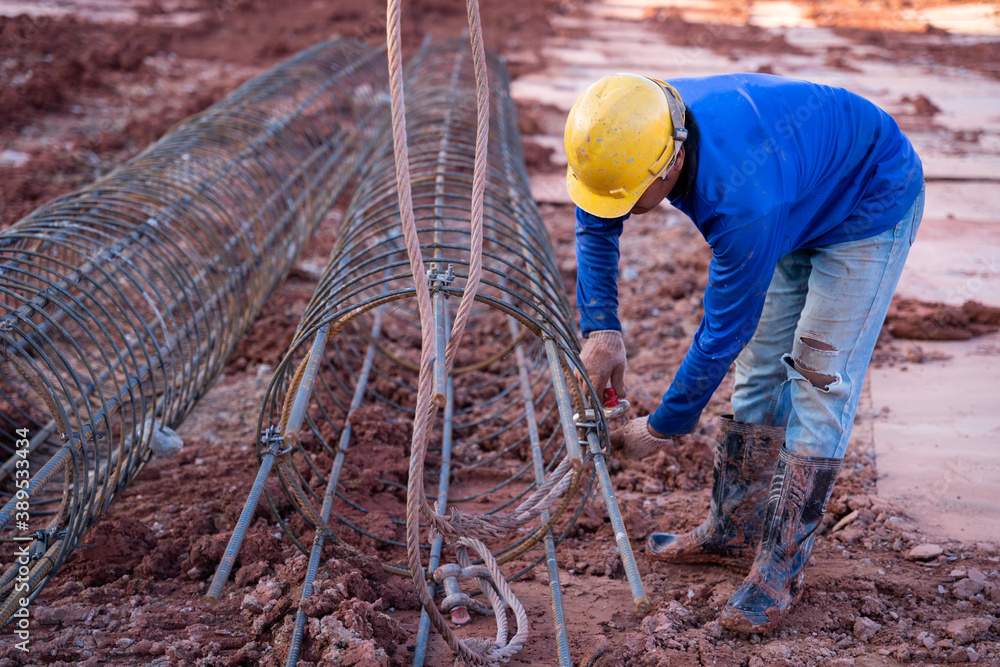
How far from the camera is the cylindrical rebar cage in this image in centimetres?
267

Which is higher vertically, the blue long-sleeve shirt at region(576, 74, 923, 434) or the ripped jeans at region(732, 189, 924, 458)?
the blue long-sleeve shirt at region(576, 74, 923, 434)

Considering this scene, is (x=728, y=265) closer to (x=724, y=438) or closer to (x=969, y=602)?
(x=724, y=438)

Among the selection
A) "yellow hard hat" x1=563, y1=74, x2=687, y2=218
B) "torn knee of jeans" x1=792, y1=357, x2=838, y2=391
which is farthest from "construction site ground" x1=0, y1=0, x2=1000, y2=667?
"yellow hard hat" x1=563, y1=74, x2=687, y2=218

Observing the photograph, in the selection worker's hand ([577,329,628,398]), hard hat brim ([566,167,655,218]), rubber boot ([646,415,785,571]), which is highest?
hard hat brim ([566,167,655,218])

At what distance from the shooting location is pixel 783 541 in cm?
266

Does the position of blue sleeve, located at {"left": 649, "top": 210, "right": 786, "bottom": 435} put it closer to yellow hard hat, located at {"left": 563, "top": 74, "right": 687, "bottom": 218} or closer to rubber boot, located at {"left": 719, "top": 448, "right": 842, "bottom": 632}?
yellow hard hat, located at {"left": 563, "top": 74, "right": 687, "bottom": 218}

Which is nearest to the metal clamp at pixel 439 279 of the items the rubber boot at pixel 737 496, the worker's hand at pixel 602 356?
the worker's hand at pixel 602 356

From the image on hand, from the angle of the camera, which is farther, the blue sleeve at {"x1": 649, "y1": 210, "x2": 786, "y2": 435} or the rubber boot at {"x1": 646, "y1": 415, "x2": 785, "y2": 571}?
the rubber boot at {"x1": 646, "y1": 415, "x2": 785, "y2": 571}

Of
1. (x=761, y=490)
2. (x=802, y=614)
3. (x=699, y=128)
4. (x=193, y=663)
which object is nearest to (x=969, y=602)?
(x=802, y=614)

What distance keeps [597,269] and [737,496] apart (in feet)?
3.61

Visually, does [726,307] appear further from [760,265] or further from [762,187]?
[762,187]

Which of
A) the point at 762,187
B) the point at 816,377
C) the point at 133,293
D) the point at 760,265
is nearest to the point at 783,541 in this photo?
the point at 816,377

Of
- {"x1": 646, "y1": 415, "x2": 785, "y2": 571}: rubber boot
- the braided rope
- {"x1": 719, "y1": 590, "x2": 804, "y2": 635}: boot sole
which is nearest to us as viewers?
the braided rope

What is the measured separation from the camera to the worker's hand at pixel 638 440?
8.36 feet
